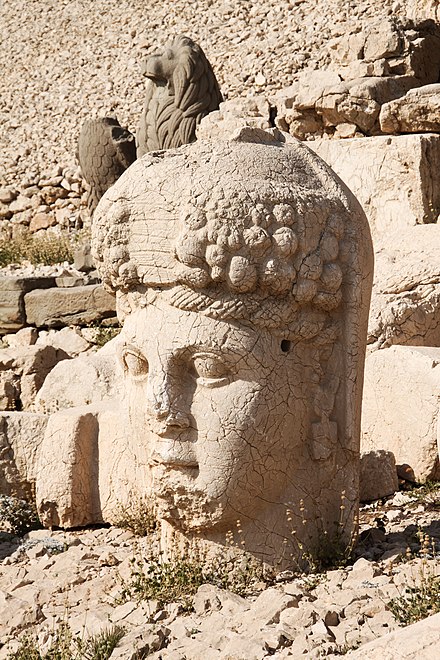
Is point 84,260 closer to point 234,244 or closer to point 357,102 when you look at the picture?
point 357,102

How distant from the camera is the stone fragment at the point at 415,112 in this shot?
9.79m

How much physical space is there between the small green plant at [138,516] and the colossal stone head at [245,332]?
0.66 metres

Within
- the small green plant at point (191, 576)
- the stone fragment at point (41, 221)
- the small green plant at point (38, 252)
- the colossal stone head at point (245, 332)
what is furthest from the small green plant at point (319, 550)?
the stone fragment at point (41, 221)

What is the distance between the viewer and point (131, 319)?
4.60 metres

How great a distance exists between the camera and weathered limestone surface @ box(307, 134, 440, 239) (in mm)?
8969

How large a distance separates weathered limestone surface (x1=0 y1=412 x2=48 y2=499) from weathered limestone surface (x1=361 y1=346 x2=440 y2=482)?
189 cm

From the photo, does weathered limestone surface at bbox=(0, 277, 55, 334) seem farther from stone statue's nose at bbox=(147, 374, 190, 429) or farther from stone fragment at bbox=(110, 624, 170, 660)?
stone fragment at bbox=(110, 624, 170, 660)

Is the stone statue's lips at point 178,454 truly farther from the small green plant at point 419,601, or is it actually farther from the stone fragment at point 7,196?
Result: the stone fragment at point 7,196

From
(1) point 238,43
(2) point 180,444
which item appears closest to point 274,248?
(2) point 180,444

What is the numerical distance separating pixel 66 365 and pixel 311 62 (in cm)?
1411

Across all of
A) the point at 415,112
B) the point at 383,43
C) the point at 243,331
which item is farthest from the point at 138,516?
the point at 383,43

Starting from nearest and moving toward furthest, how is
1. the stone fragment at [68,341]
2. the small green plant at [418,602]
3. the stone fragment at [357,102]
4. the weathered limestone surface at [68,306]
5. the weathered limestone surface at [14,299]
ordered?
1. the small green plant at [418,602]
2. the stone fragment at [357,102]
3. the stone fragment at [68,341]
4. the weathered limestone surface at [68,306]
5. the weathered limestone surface at [14,299]

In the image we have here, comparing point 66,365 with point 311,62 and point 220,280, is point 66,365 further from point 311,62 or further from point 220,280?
point 311,62

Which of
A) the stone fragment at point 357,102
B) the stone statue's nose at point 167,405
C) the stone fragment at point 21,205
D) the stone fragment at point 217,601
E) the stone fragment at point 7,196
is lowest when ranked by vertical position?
the stone fragment at point 217,601
